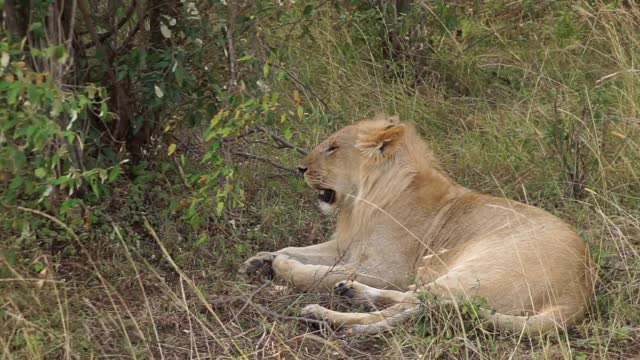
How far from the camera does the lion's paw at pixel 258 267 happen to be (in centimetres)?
439

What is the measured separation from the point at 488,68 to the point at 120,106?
8.88 ft

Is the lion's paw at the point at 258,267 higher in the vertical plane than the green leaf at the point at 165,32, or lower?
lower

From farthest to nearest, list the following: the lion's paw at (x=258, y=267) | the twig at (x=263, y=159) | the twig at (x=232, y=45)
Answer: the twig at (x=263, y=159)
the lion's paw at (x=258, y=267)
the twig at (x=232, y=45)

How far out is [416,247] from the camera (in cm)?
436

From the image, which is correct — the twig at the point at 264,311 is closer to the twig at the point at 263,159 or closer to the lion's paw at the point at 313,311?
the lion's paw at the point at 313,311

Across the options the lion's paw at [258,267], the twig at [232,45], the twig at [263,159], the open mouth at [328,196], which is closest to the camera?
the twig at [232,45]

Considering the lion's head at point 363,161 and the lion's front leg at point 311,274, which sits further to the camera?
the lion's head at point 363,161

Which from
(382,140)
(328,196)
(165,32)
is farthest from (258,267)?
(165,32)

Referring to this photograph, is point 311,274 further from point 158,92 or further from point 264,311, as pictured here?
point 158,92

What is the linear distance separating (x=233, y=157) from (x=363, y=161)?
28.5 inches

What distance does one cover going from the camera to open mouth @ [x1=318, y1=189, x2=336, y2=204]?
4.66 m

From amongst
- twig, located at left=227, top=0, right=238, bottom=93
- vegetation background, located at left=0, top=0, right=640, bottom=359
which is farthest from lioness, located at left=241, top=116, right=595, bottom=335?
twig, located at left=227, top=0, right=238, bottom=93

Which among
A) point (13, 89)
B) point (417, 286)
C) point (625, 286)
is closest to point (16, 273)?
point (13, 89)

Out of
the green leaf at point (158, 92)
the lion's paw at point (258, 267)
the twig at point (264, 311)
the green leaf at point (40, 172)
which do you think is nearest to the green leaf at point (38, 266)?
the green leaf at point (40, 172)
